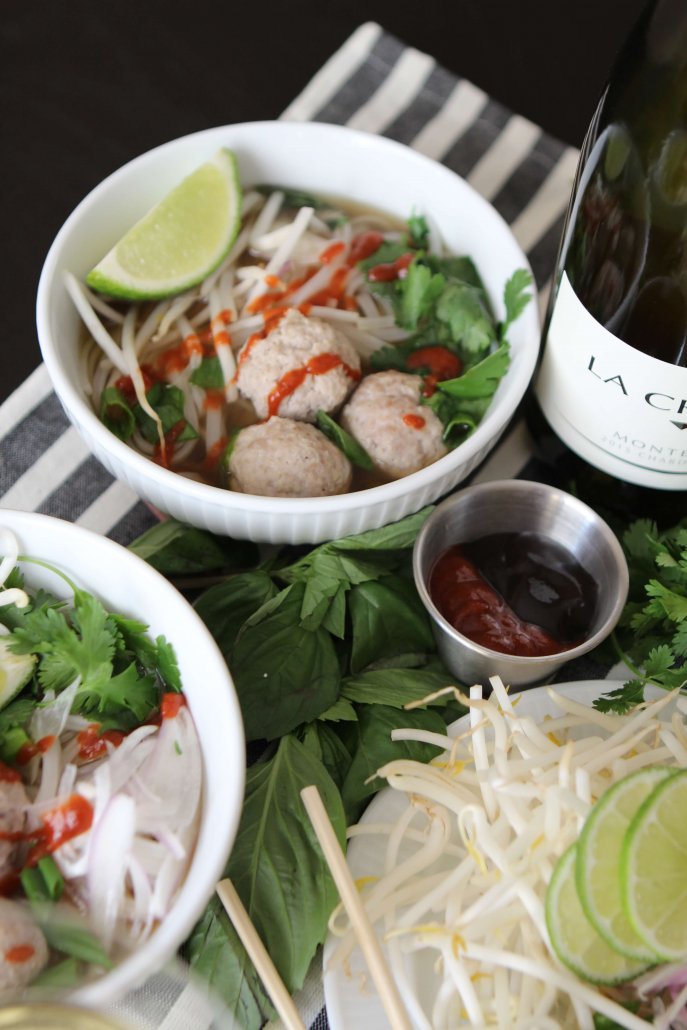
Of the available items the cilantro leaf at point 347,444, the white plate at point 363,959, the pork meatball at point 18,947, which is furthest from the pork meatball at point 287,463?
the pork meatball at point 18,947

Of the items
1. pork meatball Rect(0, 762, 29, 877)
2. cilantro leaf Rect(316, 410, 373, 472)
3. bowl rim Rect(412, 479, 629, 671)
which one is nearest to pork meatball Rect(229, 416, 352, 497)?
cilantro leaf Rect(316, 410, 373, 472)

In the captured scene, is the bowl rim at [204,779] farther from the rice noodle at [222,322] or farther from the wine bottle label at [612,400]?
the wine bottle label at [612,400]

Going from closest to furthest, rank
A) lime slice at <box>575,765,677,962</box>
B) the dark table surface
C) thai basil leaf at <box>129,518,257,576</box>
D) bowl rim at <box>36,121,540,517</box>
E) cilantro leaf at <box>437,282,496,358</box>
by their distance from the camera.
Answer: lime slice at <box>575,765,677,962</box>
bowl rim at <box>36,121,540,517</box>
thai basil leaf at <box>129,518,257,576</box>
cilantro leaf at <box>437,282,496,358</box>
the dark table surface

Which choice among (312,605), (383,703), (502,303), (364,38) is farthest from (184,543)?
(364,38)

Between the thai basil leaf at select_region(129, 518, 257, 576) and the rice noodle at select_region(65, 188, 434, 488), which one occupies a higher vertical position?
the rice noodle at select_region(65, 188, 434, 488)

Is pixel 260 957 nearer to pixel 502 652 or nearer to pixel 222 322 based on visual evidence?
pixel 502 652

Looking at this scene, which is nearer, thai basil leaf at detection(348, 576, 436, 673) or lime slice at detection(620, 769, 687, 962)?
lime slice at detection(620, 769, 687, 962)

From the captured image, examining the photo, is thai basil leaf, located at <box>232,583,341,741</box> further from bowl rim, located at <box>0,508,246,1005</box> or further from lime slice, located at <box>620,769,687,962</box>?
lime slice, located at <box>620,769,687,962</box>
